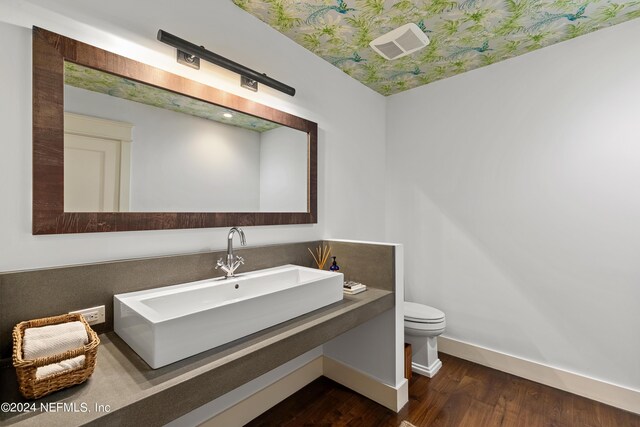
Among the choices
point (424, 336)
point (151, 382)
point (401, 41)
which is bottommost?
point (424, 336)

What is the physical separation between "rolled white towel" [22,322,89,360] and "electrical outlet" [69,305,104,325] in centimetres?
16

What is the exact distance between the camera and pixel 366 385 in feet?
6.61

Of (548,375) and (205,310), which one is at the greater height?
(205,310)

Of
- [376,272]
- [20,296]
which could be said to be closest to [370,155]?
[376,272]

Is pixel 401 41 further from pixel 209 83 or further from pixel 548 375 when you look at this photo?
pixel 548 375

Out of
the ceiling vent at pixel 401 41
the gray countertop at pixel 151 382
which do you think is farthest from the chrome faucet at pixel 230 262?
the ceiling vent at pixel 401 41

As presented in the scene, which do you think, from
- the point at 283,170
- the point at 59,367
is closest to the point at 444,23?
the point at 283,170

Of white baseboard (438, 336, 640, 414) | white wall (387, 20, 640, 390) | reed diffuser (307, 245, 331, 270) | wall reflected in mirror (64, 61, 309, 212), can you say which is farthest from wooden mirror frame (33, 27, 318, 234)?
white baseboard (438, 336, 640, 414)

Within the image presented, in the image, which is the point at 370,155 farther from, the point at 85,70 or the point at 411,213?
the point at 85,70

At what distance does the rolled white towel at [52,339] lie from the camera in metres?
0.85

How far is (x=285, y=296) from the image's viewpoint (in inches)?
51.4

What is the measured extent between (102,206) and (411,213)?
2.42m

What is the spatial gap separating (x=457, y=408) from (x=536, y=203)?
1546 millimetres

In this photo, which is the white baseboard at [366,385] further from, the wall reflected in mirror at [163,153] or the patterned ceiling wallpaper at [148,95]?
the patterned ceiling wallpaper at [148,95]
